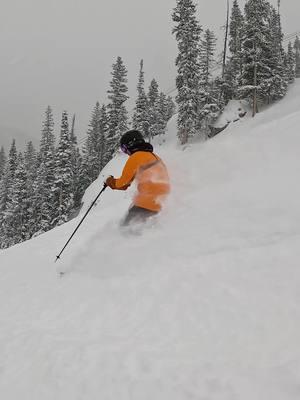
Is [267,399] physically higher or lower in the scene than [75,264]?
higher

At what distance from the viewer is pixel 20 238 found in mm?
58281

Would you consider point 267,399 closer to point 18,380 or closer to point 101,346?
point 101,346

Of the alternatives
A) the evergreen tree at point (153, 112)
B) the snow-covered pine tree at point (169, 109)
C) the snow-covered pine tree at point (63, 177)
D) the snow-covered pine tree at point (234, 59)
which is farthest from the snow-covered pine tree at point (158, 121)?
the snow-covered pine tree at point (63, 177)

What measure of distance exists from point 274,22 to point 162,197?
231 ft

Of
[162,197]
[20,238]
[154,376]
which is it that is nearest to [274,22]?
[20,238]

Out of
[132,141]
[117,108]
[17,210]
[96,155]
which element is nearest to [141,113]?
[117,108]

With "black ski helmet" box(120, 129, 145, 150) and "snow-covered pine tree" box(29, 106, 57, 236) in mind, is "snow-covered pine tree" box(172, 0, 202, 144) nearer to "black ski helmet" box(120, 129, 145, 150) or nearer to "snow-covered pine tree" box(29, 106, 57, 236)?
"snow-covered pine tree" box(29, 106, 57, 236)

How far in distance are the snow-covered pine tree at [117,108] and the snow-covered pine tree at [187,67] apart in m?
11.0

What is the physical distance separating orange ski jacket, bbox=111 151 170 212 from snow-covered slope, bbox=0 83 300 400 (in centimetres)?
51

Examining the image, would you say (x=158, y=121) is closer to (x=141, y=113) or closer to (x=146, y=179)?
(x=141, y=113)

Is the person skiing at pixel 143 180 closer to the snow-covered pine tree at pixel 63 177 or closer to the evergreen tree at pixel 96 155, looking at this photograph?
the snow-covered pine tree at pixel 63 177

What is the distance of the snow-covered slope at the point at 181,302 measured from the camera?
4.04 m

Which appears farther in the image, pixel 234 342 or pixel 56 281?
pixel 56 281

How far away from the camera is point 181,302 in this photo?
5.46m
